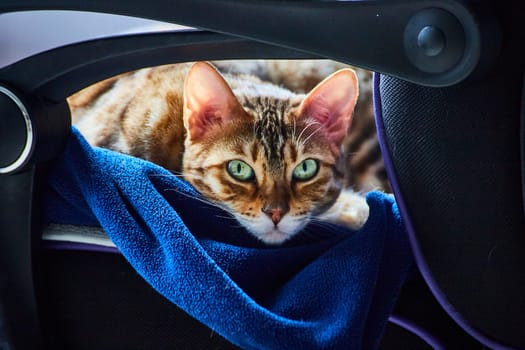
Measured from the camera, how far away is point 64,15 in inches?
27.6

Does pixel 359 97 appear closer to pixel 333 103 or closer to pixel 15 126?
pixel 333 103

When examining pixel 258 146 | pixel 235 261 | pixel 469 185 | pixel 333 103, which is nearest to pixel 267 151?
pixel 258 146

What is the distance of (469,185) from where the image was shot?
1.77ft

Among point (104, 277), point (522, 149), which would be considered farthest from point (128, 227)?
point (522, 149)

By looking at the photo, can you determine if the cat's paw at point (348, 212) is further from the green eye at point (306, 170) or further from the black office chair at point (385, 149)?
the black office chair at point (385, 149)

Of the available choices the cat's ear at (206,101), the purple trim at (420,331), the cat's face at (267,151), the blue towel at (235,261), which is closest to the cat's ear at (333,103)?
the cat's face at (267,151)

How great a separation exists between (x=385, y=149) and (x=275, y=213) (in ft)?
0.75

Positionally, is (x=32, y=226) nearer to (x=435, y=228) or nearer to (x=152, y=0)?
(x=152, y=0)

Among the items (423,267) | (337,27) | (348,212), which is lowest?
(348,212)

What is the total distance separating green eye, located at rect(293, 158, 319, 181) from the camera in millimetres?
845

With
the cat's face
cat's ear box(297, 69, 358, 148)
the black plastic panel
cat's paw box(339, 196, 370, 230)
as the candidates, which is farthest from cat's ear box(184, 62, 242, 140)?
the black plastic panel

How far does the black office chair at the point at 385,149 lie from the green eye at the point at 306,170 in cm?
25

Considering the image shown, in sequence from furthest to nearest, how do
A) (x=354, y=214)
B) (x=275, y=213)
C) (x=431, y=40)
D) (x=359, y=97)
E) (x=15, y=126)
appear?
1. (x=359, y=97)
2. (x=354, y=214)
3. (x=275, y=213)
4. (x=15, y=126)
5. (x=431, y=40)

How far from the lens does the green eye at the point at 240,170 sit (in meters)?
0.83
